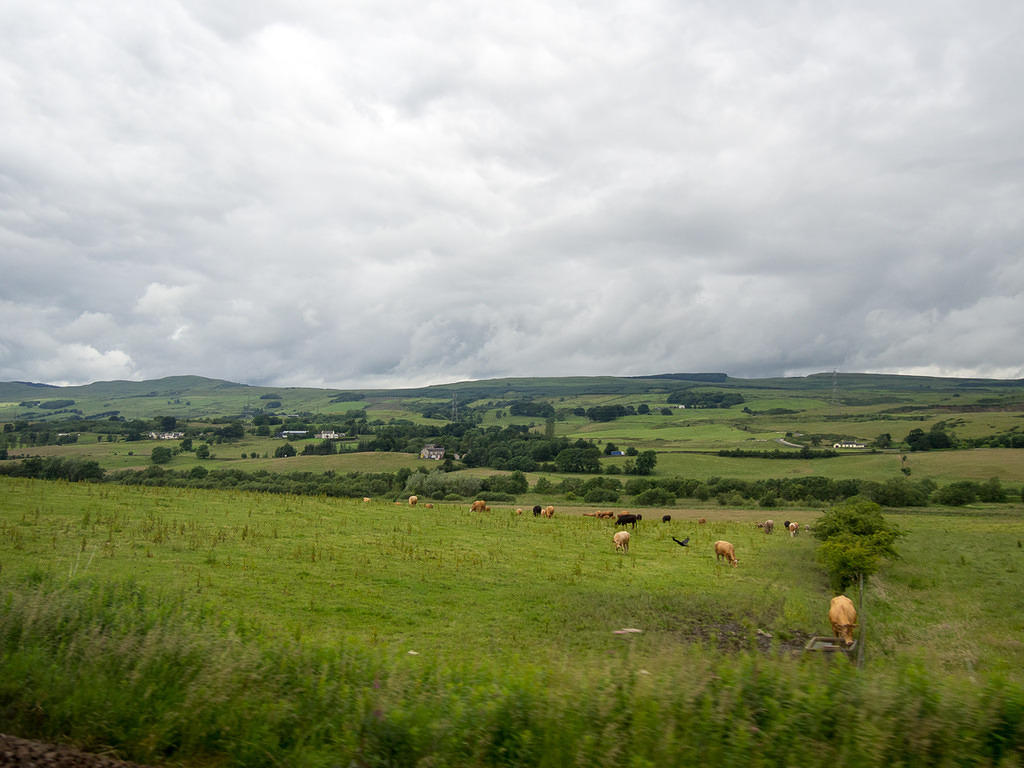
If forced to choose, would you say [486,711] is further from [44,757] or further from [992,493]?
[992,493]

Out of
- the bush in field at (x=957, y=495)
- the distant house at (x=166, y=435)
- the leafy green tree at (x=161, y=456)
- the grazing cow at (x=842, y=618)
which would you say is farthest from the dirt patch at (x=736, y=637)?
the distant house at (x=166, y=435)

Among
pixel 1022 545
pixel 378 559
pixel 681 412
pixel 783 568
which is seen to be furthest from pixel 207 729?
pixel 681 412

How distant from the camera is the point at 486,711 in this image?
5277mm

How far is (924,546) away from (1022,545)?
5081 millimetres

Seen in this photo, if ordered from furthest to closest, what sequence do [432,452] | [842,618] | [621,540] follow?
1. [432,452]
2. [621,540]
3. [842,618]

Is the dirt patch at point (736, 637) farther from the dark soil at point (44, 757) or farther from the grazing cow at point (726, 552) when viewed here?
the dark soil at point (44, 757)

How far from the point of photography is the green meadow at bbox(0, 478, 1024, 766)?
495 cm

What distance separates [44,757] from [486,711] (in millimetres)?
3501

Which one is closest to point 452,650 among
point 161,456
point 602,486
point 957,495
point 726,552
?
point 726,552

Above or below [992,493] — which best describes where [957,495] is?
above

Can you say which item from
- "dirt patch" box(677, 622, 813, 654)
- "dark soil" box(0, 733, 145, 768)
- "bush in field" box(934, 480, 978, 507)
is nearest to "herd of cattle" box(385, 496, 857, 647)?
"dirt patch" box(677, 622, 813, 654)

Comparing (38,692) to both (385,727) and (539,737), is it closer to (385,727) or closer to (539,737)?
(385,727)

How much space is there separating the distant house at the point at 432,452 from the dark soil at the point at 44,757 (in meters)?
99.0

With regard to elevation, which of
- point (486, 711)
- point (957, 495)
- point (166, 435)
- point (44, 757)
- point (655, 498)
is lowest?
point (655, 498)
